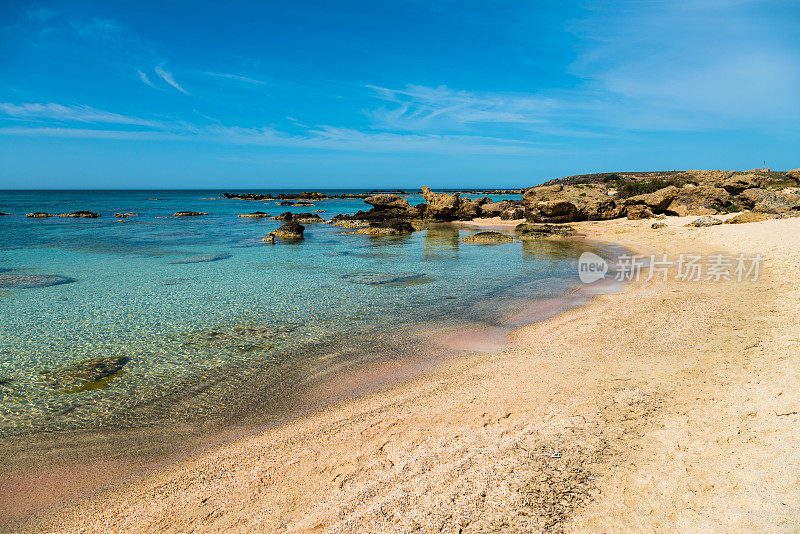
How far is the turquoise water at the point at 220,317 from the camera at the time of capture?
6.45 m

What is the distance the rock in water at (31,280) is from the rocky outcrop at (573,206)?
31.2 metres

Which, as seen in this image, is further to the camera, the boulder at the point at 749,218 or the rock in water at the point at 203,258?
the boulder at the point at 749,218

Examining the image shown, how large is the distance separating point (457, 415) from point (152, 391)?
4893 mm

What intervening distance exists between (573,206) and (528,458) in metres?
32.2

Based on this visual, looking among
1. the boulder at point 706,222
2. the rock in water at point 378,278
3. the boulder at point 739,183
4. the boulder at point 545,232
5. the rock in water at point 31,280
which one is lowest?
the rock in water at point 31,280

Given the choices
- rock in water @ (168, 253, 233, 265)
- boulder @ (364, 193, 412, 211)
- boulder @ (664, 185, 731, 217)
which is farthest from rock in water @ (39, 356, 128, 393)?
boulder @ (364, 193, 412, 211)

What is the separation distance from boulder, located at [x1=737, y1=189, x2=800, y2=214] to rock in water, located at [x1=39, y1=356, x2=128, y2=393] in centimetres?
3302

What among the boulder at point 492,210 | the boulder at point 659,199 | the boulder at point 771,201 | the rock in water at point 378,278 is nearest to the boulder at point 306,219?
the boulder at point 492,210

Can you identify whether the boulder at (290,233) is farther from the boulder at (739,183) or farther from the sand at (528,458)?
the boulder at (739,183)

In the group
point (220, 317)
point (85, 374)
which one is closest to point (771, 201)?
point (220, 317)

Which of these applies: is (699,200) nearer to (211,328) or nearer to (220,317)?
(220,317)

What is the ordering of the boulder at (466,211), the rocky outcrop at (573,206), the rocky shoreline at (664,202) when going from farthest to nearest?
the boulder at (466,211)
the rocky outcrop at (573,206)
the rocky shoreline at (664,202)

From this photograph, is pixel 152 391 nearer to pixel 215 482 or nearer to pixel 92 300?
pixel 215 482

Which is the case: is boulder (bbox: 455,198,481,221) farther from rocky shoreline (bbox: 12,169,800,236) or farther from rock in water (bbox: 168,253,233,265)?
rock in water (bbox: 168,253,233,265)
